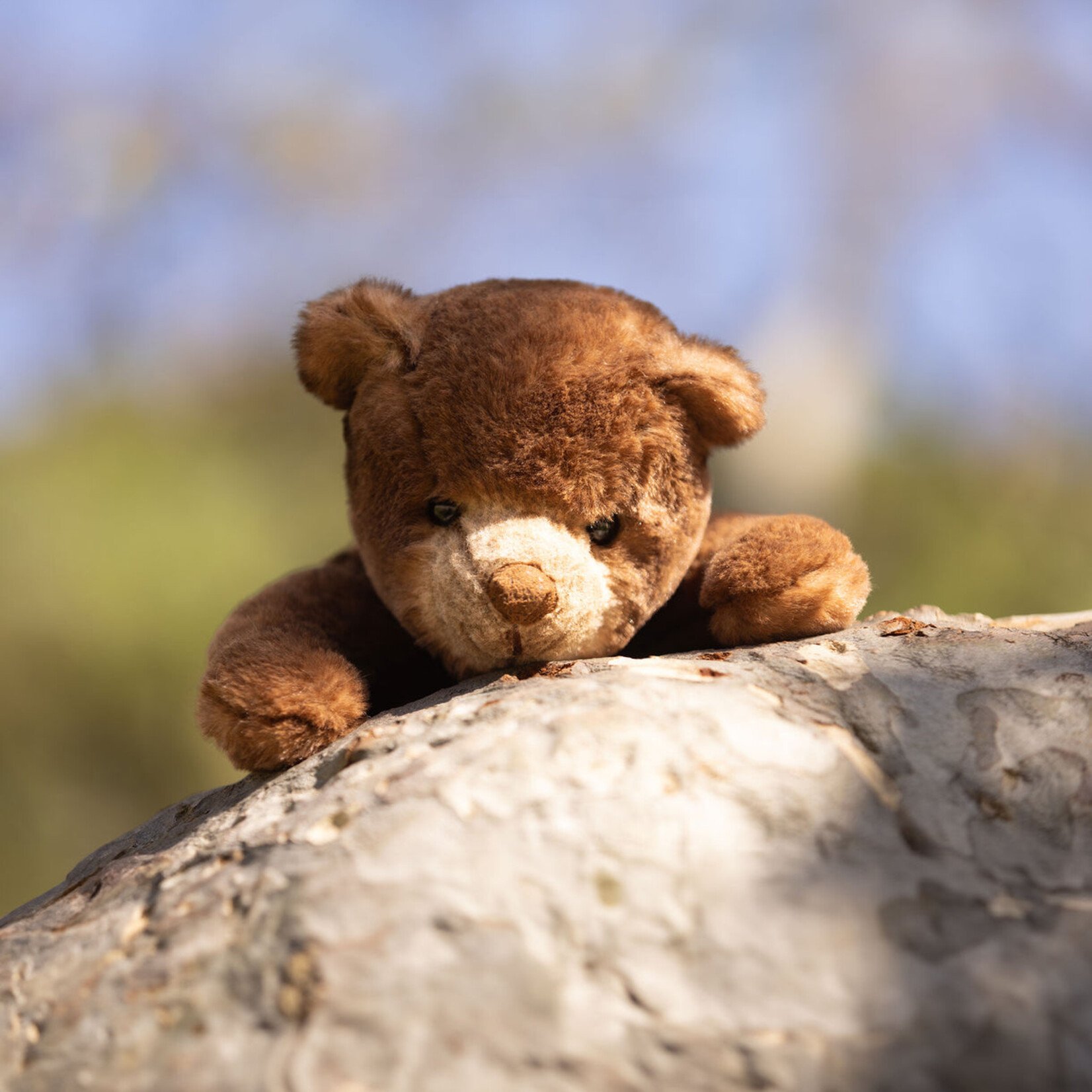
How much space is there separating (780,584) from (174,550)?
125 inches

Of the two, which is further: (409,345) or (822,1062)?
(409,345)

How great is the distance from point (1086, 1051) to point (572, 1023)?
0.41 metres

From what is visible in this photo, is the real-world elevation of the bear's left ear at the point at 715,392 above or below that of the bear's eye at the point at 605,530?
above

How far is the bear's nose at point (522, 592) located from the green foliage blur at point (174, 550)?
2.24m

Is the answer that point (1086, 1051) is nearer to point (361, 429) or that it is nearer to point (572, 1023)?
point (572, 1023)

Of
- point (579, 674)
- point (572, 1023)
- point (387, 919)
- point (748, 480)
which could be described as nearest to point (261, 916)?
point (387, 919)

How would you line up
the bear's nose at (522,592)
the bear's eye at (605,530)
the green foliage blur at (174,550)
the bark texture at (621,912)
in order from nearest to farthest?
the bark texture at (621,912), the bear's nose at (522,592), the bear's eye at (605,530), the green foliage blur at (174,550)

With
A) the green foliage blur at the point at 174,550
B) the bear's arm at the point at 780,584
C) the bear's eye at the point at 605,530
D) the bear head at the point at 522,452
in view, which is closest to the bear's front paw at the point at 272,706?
the bear head at the point at 522,452

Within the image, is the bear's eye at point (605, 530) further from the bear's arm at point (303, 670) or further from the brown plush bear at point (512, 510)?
the bear's arm at point (303, 670)

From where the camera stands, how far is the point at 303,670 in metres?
1.23

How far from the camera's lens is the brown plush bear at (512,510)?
122 centimetres

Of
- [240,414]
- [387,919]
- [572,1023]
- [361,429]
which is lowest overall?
[572,1023]

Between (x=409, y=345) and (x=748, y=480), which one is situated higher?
(x=409, y=345)

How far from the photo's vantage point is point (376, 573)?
1.36 m
